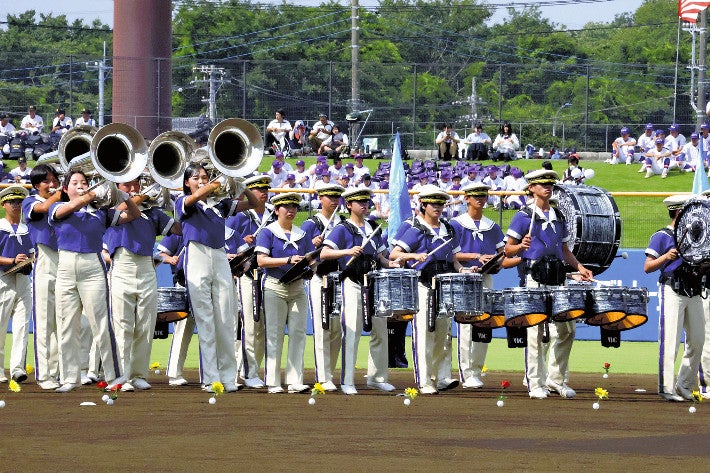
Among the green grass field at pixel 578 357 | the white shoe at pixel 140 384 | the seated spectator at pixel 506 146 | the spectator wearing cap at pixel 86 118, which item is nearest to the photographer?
the white shoe at pixel 140 384

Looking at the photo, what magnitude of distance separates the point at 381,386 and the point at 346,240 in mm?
1463

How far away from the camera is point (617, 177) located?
111 ft

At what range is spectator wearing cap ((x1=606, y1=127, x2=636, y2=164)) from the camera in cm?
3584

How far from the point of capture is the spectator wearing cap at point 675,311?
1287 cm

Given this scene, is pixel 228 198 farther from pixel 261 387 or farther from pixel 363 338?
pixel 363 338

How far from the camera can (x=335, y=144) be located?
32594 mm

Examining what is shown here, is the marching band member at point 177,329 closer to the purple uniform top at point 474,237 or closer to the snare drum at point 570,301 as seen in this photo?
the purple uniform top at point 474,237

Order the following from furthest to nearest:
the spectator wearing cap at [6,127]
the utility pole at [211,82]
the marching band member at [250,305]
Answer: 1. the spectator wearing cap at [6,127]
2. the utility pole at [211,82]
3. the marching band member at [250,305]

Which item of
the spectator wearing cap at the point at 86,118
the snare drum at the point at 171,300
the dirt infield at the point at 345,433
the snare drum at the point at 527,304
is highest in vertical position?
the spectator wearing cap at the point at 86,118

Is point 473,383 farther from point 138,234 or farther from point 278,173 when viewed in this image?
point 278,173

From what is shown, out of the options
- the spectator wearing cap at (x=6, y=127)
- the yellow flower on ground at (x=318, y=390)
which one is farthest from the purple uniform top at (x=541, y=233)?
the spectator wearing cap at (x=6, y=127)

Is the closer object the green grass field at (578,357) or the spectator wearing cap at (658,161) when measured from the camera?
the green grass field at (578,357)

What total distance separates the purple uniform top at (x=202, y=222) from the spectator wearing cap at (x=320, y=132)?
19.8 metres

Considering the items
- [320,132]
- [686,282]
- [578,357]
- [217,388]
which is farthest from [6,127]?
[686,282]
